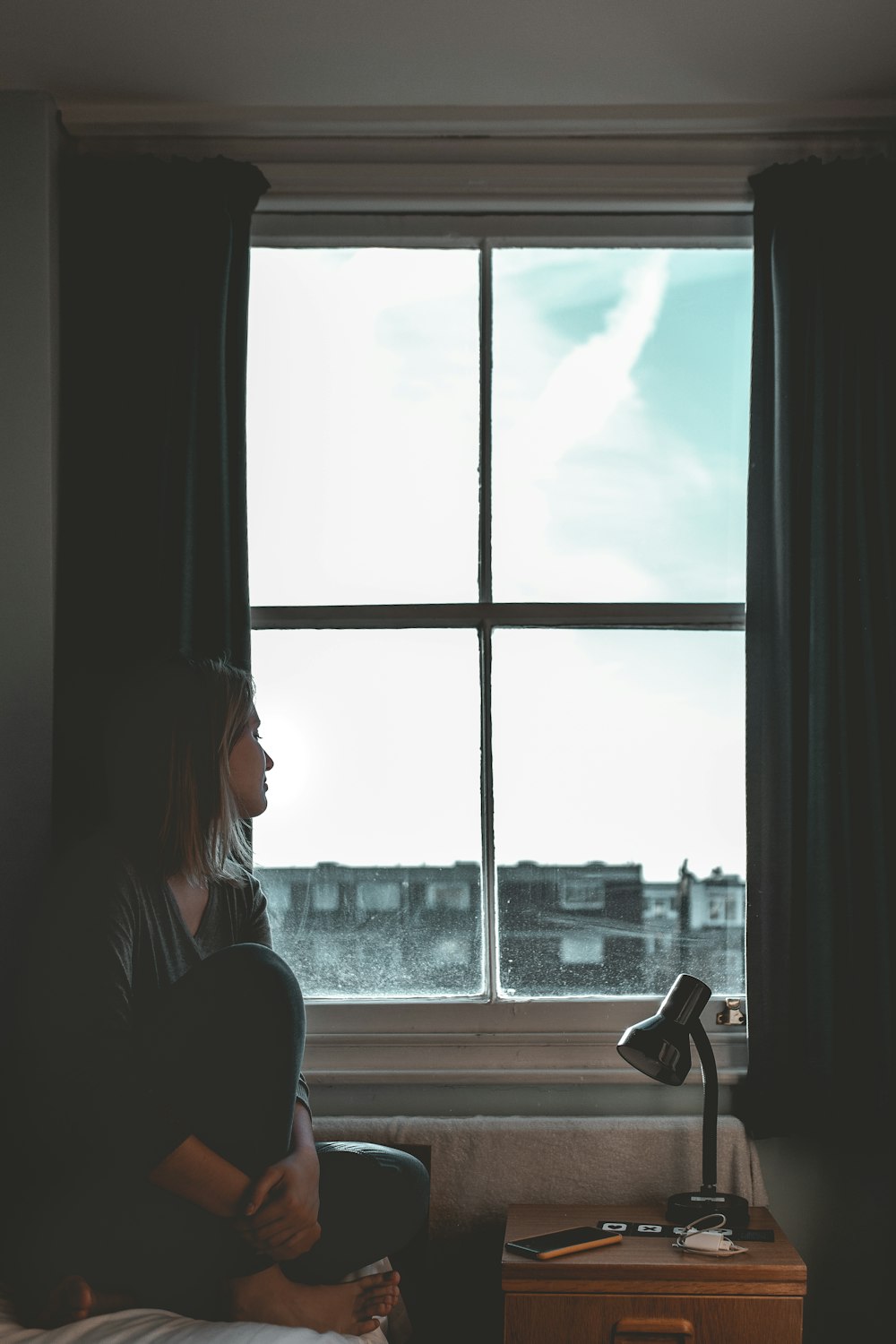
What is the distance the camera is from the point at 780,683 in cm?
233

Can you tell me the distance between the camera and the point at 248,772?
2.09m

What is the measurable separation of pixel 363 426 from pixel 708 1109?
1657mm

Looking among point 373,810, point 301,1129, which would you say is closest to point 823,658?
point 373,810

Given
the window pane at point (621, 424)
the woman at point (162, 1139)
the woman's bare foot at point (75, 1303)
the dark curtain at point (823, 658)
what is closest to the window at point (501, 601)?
the window pane at point (621, 424)

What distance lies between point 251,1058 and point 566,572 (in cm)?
132

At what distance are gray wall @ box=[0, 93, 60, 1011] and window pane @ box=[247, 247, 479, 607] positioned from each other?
1.53 feet

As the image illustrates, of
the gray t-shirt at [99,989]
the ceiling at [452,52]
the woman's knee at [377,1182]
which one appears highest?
the ceiling at [452,52]

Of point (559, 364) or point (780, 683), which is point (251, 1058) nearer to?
point (780, 683)

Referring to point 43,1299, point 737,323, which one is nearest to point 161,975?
point 43,1299

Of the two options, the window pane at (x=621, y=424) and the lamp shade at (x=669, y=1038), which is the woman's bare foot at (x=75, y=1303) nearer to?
the lamp shade at (x=669, y=1038)

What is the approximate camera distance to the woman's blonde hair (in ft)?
6.56

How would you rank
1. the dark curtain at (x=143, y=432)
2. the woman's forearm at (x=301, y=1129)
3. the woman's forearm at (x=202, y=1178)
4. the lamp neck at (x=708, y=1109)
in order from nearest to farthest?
1. the woman's forearm at (x=202, y=1178)
2. the woman's forearm at (x=301, y=1129)
3. the lamp neck at (x=708, y=1109)
4. the dark curtain at (x=143, y=432)

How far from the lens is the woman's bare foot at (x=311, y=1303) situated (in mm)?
1715

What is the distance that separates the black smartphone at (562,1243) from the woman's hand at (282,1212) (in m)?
0.38
